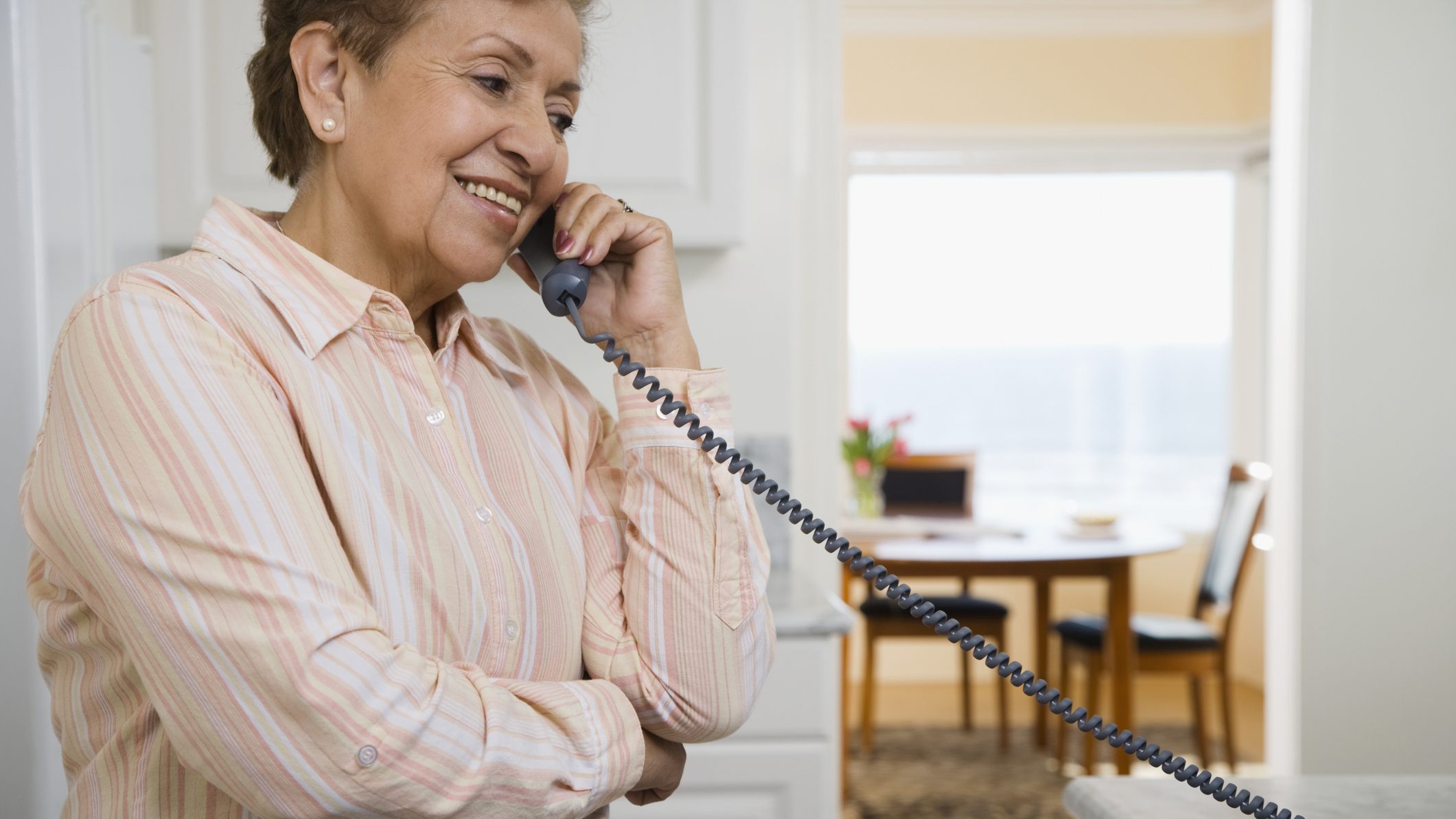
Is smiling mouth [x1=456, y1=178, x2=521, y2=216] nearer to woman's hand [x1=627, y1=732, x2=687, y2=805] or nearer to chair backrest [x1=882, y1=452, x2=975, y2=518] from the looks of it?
woman's hand [x1=627, y1=732, x2=687, y2=805]

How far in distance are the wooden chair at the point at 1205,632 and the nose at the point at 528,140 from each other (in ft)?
10.9

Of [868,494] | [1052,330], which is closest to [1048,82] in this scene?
[1052,330]

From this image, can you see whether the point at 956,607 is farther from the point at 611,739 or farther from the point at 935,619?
the point at 611,739

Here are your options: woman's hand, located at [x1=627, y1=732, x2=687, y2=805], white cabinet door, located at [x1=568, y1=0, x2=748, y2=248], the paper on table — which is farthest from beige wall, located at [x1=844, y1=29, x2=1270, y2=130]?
woman's hand, located at [x1=627, y1=732, x2=687, y2=805]

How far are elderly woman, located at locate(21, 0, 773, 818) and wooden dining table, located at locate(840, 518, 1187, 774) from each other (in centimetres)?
258

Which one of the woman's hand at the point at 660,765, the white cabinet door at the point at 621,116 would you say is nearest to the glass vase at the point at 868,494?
the white cabinet door at the point at 621,116

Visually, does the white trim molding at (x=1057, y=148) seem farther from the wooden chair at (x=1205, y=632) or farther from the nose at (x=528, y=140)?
the nose at (x=528, y=140)

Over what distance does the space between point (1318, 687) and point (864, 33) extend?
355 centimetres

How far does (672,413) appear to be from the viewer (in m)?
1.07

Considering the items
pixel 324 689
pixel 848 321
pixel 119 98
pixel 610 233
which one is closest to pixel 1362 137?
pixel 610 233

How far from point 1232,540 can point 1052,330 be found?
1741 millimetres

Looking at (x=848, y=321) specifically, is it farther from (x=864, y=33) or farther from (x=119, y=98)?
(x=119, y=98)

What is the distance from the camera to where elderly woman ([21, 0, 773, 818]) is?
76cm

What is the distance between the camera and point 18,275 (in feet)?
4.66
